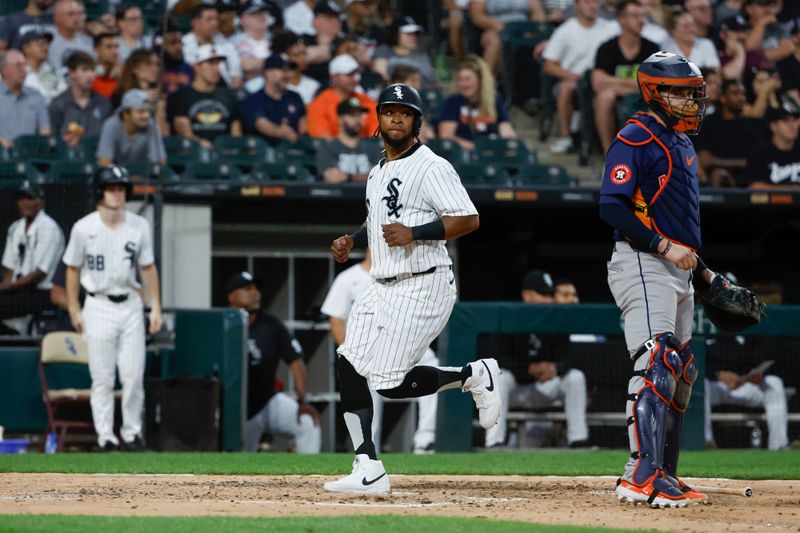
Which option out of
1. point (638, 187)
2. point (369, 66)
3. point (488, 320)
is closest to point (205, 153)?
point (369, 66)

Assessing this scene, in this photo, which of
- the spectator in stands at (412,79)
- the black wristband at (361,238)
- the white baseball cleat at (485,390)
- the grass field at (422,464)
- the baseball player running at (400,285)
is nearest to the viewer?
the baseball player running at (400,285)

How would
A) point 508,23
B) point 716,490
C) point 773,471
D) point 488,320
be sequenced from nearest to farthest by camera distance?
point 716,490, point 773,471, point 488,320, point 508,23

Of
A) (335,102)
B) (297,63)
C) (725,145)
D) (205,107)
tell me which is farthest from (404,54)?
(725,145)

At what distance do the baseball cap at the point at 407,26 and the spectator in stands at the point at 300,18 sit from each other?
868mm

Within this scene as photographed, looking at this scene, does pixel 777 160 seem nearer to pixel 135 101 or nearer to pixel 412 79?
pixel 412 79

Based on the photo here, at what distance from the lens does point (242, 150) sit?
11.2 meters

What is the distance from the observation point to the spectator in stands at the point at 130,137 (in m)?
10.2

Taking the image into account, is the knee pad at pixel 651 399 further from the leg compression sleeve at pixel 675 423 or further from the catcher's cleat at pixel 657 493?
the leg compression sleeve at pixel 675 423

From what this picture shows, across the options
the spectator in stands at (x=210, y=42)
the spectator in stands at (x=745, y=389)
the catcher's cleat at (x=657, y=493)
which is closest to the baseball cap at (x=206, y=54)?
the spectator in stands at (x=210, y=42)

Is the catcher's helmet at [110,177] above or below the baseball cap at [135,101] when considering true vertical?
below

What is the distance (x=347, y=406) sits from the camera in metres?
5.32

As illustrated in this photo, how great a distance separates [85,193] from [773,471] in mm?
5489

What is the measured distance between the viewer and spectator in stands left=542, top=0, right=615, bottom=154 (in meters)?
12.6

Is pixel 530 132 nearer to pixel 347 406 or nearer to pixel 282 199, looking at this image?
pixel 282 199
